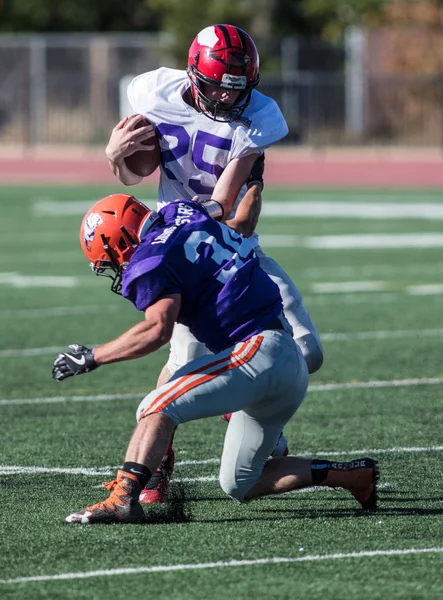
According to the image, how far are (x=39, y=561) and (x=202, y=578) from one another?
61 cm

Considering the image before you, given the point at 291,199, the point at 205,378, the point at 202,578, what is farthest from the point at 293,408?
the point at 291,199

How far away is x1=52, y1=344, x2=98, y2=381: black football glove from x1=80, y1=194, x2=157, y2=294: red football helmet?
0.34 meters

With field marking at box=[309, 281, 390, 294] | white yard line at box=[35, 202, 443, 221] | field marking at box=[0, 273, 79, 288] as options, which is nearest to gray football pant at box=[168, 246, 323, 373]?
field marking at box=[309, 281, 390, 294]

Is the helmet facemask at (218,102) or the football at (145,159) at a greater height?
the helmet facemask at (218,102)

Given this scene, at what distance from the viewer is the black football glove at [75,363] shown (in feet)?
16.5

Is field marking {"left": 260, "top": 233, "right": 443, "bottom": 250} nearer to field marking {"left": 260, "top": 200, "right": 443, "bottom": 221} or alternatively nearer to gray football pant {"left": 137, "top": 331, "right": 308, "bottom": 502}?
field marking {"left": 260, "top": 200, "right": 443, "bottom": 221}

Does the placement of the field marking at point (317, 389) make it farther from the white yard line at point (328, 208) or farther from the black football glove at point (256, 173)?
the white yard line at point (328, 208)

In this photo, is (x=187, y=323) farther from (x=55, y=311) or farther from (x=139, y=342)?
(x=55, y=311)

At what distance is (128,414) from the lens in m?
7.74

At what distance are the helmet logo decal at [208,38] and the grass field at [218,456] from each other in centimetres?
194

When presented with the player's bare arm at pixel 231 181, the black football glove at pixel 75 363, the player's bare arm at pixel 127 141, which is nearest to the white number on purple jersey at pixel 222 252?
the black football glove at pixel 75 363

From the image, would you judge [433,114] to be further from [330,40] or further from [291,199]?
[291,199]

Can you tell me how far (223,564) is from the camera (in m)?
4.61

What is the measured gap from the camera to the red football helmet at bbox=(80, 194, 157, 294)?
16.8ft
